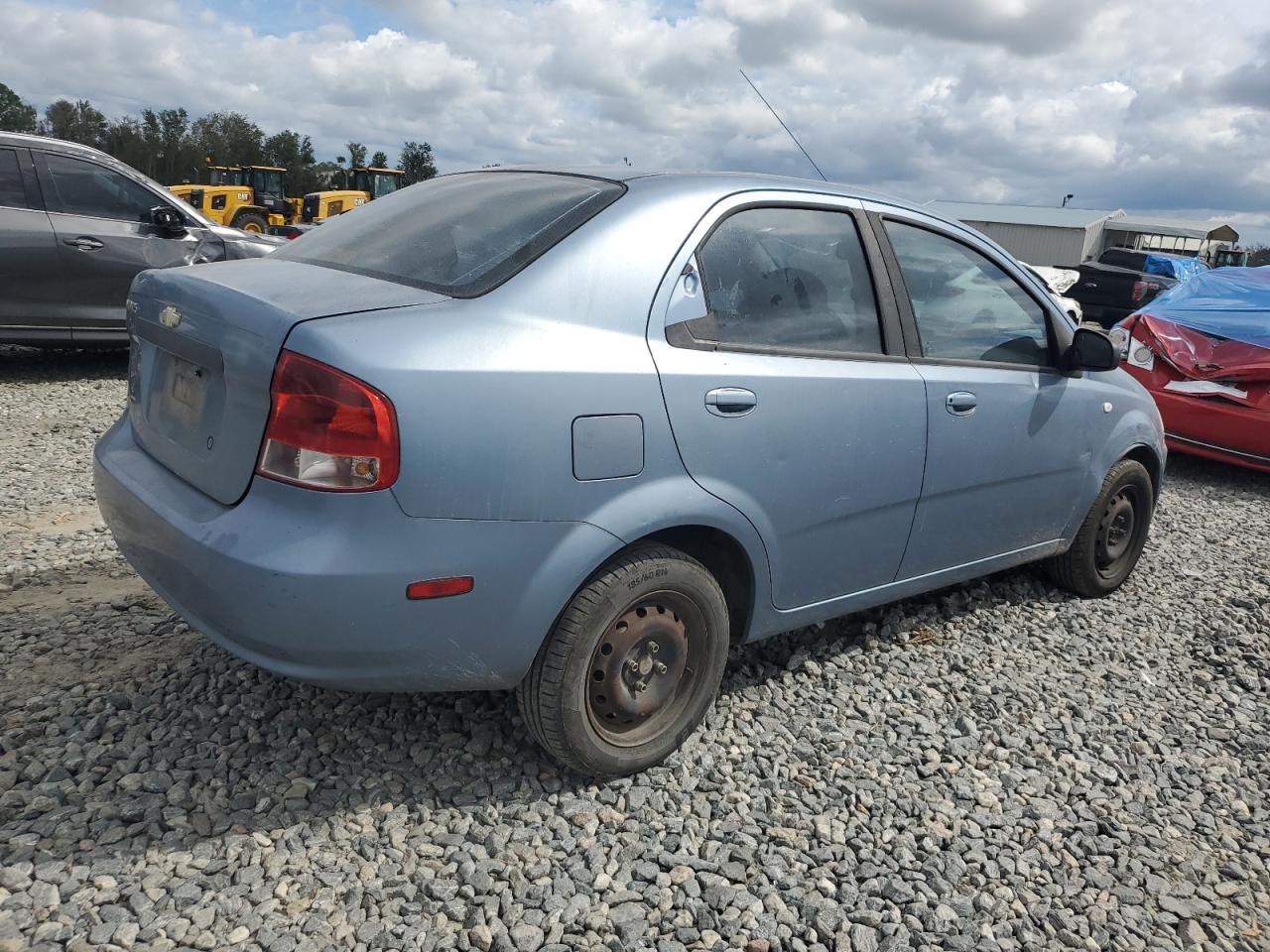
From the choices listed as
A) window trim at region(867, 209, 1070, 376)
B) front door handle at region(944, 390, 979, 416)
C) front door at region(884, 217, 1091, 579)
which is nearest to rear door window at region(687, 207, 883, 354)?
window trim at region(867, 209, 1070, 376)

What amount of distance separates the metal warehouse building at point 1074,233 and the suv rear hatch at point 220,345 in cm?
5883

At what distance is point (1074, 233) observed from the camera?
2315 inches

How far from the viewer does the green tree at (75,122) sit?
68.9m

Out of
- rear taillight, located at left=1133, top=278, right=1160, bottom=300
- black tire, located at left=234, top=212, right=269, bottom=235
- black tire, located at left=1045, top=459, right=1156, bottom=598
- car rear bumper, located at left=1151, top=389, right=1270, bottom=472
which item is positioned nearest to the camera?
black tire, located at left=1045, top=459, right=1156, bottom=598

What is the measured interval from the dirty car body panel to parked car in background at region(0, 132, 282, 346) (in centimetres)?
521

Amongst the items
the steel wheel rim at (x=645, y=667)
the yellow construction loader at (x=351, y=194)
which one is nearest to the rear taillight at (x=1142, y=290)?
the yellow construction loader at (x=351, y=194)

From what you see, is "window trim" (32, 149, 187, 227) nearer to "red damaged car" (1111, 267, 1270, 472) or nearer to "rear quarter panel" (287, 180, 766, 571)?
"rear quarter panel" (287, 180, 766, 571)

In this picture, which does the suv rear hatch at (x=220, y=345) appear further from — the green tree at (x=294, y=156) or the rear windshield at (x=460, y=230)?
the green tree at (x=294, y=156)

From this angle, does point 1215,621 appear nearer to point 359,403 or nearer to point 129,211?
point 359,403

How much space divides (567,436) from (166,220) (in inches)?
268

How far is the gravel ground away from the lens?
231 centimetres

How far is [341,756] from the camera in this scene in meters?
2.84

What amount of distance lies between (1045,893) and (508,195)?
2.42 meters

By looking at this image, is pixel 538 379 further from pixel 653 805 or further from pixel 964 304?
pixel 964 304
